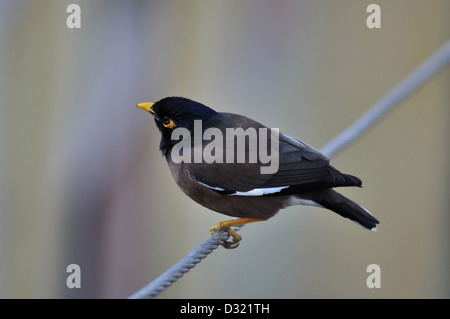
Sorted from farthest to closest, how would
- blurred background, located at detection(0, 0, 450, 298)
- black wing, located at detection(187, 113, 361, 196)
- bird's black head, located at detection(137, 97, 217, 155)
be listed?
1. blurred background, located at detection(0, 0, 450, 298)
2. bird's black head, located at detection(137, 97, 217, 155)
3. black wing, located at detection(187, 113, 361, 196)

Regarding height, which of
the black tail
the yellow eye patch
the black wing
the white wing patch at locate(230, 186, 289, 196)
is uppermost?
the yellow eye patch

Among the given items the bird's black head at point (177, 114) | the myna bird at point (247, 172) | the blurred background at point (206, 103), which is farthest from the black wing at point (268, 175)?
the blurred background at point (206, 103)

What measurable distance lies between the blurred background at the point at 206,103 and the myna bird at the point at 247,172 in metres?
1.27

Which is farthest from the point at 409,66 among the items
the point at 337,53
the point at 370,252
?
the point at 370,252

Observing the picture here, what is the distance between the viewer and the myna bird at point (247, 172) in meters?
1.77

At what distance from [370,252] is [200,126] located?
190 cm

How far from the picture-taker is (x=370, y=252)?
335 cm

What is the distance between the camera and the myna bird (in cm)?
177

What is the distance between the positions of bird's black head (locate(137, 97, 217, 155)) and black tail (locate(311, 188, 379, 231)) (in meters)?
0.46

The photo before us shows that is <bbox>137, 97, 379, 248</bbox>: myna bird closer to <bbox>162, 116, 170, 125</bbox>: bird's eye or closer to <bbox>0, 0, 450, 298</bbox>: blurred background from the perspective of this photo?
<bbox>162, 116, 170, 125</bbox>: bird's eye

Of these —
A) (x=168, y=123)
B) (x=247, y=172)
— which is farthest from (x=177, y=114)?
(x=247, y=172)

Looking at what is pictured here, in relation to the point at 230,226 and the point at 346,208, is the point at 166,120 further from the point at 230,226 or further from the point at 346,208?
the point at 346,208

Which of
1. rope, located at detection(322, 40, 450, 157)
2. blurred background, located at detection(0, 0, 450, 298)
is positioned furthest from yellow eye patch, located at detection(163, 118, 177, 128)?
blurred background, located at detection(0, 0, 450, 298)

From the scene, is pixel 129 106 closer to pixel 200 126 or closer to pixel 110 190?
pixel 110 190
